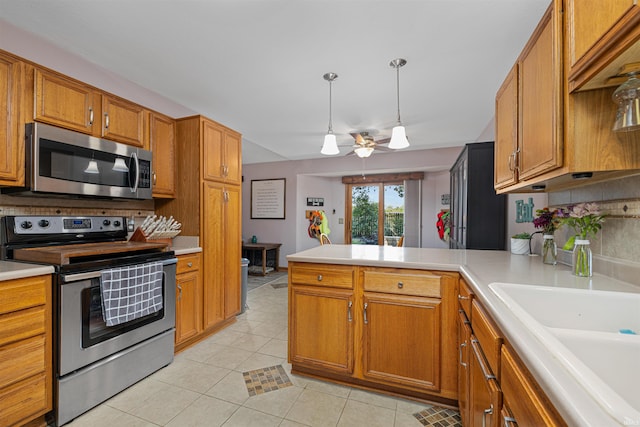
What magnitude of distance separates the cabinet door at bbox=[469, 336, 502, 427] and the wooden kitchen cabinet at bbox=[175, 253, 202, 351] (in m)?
2.18

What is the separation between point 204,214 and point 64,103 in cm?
126

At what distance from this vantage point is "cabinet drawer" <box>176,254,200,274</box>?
242 centimetres

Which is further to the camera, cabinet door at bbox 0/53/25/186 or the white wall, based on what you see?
the white wall

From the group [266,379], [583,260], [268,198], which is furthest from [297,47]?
[268,198]

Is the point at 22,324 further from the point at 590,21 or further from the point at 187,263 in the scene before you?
the point at 590,21

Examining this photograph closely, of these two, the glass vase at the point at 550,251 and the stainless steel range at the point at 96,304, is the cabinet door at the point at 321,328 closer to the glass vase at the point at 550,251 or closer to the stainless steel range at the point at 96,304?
the stainless steel range at the point at 96,304

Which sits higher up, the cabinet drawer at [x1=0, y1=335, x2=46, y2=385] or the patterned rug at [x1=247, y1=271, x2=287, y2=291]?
the cabinet drawer at [x1=0, y1=335, x2=46, y2=385]

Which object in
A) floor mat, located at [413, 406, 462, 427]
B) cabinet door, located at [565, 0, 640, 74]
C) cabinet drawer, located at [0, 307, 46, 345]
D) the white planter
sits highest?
cabinet door, located at [565, 0, 640, 74]

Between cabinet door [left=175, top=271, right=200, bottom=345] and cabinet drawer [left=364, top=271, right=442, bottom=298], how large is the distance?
1602mm

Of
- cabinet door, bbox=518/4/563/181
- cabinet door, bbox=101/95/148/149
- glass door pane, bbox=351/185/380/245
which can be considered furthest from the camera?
glass door pane, bbox=351/185/380/245

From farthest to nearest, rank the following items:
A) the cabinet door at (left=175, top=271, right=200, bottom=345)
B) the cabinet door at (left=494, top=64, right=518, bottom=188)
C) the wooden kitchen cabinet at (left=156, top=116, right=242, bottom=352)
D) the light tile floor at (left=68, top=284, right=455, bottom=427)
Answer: the wooden kitchen cabinet at (left=156, top=116, right=242, bottom=352), the cabinet door at (left=175, top=271, right=200, bottom=345), the light tile floor at (left=68, top=284, right=455, bottom=427), the cabinet door at (left=494, top=64, right=518, bottom=188)

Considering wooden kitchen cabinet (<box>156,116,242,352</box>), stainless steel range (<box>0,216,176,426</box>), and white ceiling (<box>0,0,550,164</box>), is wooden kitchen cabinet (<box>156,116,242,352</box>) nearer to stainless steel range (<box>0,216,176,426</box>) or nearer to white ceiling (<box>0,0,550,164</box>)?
stainless steel range (<box>0,216,176,426</box>)

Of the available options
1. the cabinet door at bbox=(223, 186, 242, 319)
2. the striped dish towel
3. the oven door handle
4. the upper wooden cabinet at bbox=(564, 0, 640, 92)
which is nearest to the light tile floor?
the striped dish towel

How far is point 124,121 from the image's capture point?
7.61 feet
